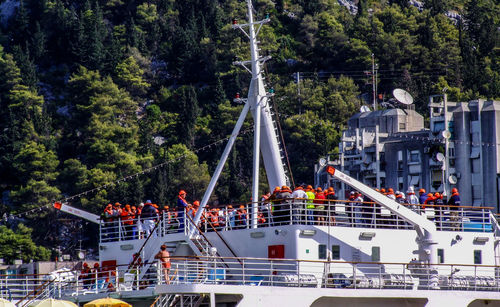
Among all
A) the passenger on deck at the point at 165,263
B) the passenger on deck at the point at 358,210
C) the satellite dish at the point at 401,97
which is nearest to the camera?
the passenger on deck at the point at 165,263

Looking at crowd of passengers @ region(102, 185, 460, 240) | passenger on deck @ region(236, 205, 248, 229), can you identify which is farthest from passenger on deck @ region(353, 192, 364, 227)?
passenger on deck @ region(236, 205, 248, 229)

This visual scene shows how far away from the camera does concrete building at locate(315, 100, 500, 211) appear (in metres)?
75.3

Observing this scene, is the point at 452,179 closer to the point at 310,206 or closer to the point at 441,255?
the point at 441,255

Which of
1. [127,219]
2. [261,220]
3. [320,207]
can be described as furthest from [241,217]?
[127,219]

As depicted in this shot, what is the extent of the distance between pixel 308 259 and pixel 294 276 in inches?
53.4

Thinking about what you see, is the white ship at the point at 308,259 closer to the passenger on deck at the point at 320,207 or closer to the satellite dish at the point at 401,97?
the passenger on deck at the point at 320,207

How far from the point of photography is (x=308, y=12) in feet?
416

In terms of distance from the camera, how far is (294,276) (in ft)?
92.5

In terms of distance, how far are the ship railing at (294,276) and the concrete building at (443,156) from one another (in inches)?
1718

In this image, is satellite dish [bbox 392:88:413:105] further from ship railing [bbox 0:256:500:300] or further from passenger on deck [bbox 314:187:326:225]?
passenger on deck [bbox 314:187:326:225]

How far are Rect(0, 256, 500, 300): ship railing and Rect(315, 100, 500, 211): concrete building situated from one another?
1718 inches

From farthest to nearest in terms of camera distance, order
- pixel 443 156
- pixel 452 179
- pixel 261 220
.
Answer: pixel 443 156 < pixel 452 179 < pixel 261 220

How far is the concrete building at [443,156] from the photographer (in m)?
75.3

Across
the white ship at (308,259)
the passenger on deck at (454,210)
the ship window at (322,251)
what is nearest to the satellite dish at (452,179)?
the white ship at (308,259)
